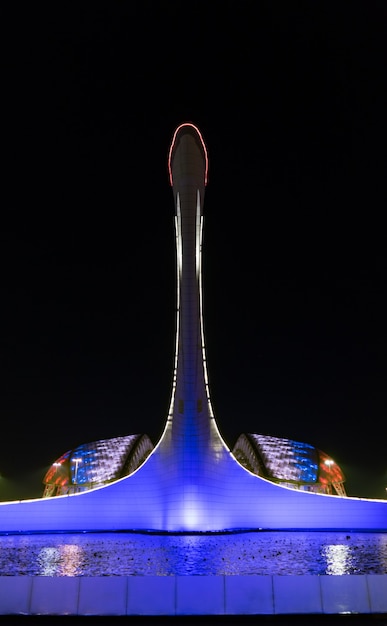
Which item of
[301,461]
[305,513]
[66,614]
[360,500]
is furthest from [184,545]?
[301,461]

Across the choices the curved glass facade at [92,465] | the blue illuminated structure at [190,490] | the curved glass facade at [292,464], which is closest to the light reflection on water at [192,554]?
the blue illuminated structure at [190,490]

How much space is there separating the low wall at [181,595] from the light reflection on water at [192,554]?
198 inches

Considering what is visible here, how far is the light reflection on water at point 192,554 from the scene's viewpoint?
44.9 ft

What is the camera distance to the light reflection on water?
539 inches

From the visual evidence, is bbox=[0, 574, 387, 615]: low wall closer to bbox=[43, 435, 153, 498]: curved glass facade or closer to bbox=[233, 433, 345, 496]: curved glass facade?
bbox=[233, 433, 345, 496]: curved glass facade

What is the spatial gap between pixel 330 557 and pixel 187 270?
14622mm

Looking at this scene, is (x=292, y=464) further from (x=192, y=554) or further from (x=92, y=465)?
(x=192, y=554)

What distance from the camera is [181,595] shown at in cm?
808

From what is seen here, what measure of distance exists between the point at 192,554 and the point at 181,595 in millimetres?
9910

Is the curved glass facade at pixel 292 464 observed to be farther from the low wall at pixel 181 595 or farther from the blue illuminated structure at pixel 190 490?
the low wall at pixel 181 595

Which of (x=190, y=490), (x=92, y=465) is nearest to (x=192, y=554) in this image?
(x=190, y=490)

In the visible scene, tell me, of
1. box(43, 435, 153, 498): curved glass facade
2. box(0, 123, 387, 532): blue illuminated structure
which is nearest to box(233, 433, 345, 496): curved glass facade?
box(0, 123, 387, 532): blue illuminated structure

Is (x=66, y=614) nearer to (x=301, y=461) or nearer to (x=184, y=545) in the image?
(x=184, y=545)

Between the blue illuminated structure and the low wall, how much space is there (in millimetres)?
18803
